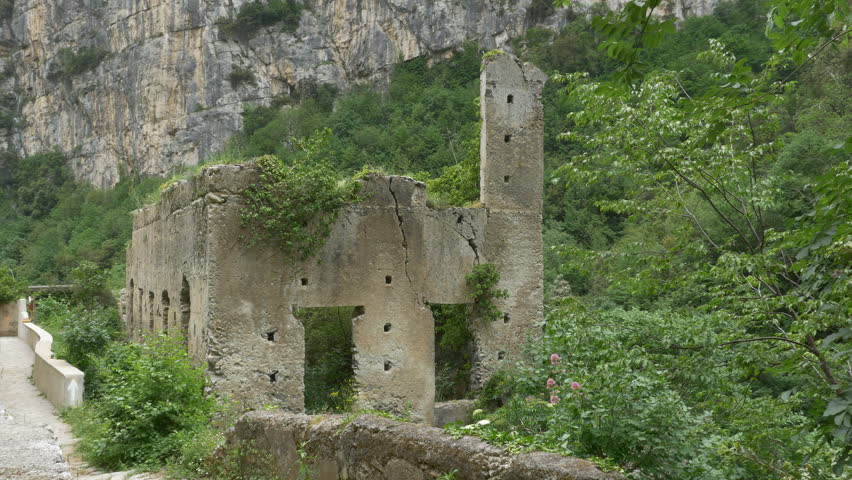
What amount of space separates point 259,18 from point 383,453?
52554mm

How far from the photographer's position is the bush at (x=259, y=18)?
5097 cm

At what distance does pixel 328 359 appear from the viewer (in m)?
12.9

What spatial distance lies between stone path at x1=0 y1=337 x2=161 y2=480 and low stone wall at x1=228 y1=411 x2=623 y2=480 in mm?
1328

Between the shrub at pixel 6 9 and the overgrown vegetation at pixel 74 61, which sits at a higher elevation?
the shrub at pixel 6 9

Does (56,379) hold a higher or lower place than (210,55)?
lower

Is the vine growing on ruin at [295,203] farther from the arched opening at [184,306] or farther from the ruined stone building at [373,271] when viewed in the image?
the arched opening at [184,306]

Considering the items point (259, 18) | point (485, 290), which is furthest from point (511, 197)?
point (259, 18)

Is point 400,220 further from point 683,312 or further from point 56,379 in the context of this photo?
point 56,379

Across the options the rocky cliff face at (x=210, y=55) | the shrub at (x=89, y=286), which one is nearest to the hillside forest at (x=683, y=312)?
the shrub at (x=89, y=286)

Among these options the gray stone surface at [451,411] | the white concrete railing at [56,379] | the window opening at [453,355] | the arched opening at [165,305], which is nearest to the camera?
the white concrete railing at [56,379]

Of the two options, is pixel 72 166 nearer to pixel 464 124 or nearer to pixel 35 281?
pixel 35 281

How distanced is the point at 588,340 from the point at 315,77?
1833 inches

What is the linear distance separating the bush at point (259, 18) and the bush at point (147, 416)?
47.4 meters

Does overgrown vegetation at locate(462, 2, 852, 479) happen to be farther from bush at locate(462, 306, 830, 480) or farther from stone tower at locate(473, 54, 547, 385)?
stone tower at locate(473, 54, 547, 385)
